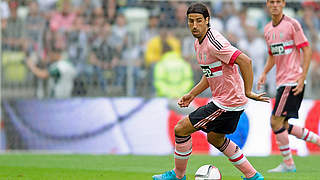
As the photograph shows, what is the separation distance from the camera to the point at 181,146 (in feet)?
25.4

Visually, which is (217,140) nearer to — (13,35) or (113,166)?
(113,166)

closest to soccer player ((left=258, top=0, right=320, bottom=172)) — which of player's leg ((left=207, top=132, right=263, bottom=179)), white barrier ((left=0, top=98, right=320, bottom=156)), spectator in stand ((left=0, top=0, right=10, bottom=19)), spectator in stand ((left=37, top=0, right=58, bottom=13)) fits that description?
player's leg ((left=207, top=132, right=263, bottom=179))

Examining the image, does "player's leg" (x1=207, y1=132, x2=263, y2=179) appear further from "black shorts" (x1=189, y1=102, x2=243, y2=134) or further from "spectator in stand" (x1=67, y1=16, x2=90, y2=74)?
"spectator in stand" (x1=67, y1=16, x2=90, y2=74)

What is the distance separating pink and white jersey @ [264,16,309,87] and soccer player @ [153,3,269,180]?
2.63 m

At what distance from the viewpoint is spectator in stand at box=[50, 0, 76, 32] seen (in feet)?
48.3

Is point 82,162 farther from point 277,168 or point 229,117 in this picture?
point 229,117

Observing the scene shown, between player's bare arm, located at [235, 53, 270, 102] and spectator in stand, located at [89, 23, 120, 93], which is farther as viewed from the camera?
spectator in stand, located at [89, 23, 120, 93]

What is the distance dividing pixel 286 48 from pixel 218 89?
2877mm

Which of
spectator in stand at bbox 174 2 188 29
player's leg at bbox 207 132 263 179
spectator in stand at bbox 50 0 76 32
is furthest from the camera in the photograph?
spectator in stand at bbox 174 2 188 29

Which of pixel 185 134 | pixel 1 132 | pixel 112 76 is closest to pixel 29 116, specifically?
pixel 1 132

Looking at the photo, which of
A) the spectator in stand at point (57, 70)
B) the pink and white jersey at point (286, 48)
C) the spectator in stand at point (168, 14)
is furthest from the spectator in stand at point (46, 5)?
the pink and white jersey at point (286, 48)

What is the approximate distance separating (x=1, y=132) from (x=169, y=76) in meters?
3.90

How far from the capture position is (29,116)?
14.5m

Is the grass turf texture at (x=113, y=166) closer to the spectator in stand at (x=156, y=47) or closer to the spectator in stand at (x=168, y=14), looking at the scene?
the spectator in stand at (x=156, y=47)
